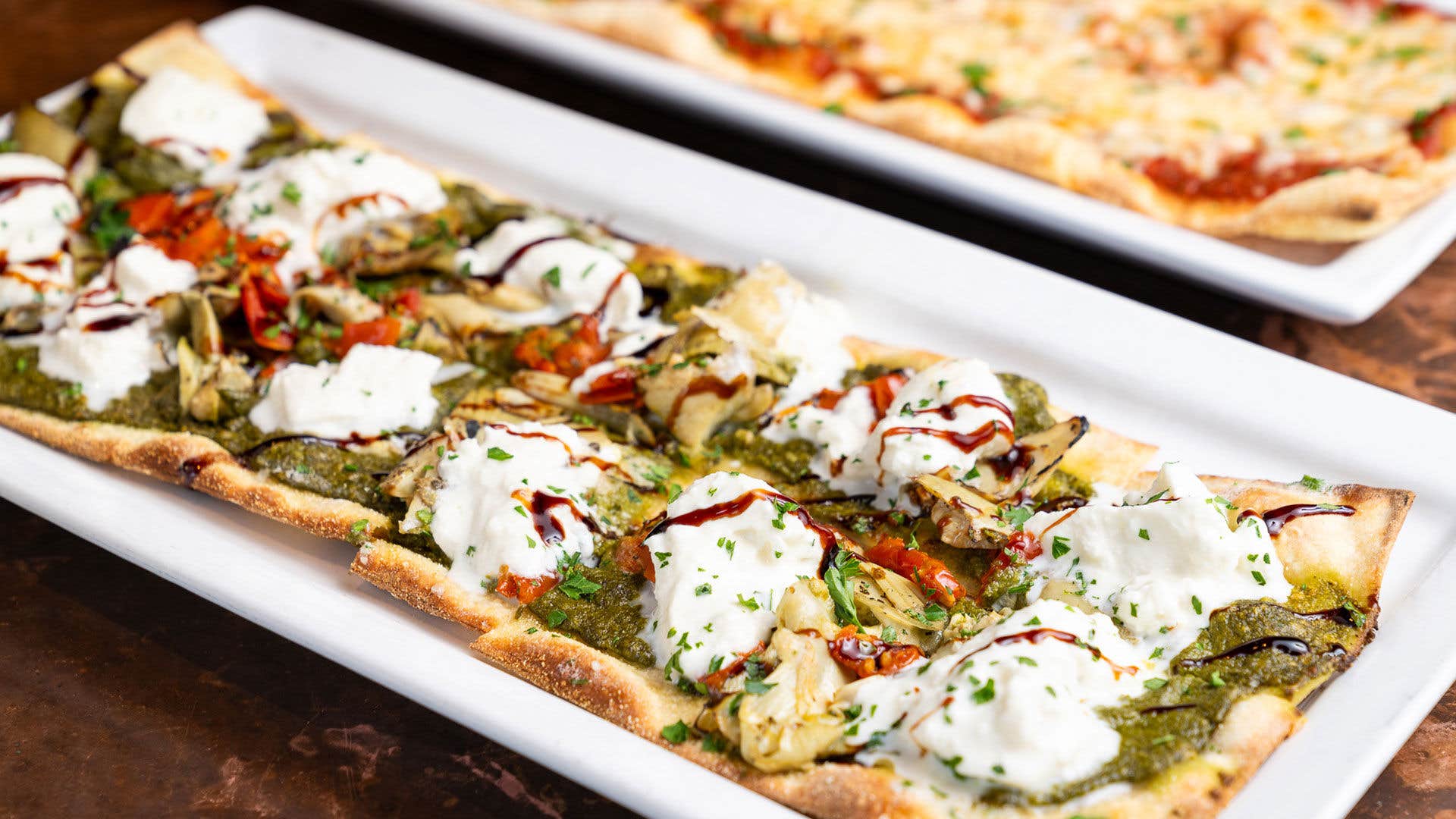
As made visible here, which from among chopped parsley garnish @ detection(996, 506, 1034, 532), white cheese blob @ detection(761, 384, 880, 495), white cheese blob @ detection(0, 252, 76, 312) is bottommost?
white cheese blob @ detection(0, 252, 76, 312)

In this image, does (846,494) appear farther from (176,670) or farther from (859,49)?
(859,49)

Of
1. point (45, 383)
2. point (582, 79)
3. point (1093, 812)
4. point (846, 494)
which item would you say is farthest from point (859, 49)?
point (1093, 812)

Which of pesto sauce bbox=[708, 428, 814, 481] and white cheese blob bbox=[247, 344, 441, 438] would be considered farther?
white cheese blob bbox=[247, 344, 441, 438]

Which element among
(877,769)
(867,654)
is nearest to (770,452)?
(867,654)

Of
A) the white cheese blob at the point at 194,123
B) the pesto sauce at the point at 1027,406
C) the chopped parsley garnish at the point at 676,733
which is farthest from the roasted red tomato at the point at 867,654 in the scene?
the white cheese blob at the point at 194,123

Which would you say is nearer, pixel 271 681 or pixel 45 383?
pixel 271 681

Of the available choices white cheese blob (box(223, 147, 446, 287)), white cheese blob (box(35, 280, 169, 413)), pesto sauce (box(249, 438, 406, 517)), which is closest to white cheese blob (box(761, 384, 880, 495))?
pesto sauce (box(249, 438, 406, 517))

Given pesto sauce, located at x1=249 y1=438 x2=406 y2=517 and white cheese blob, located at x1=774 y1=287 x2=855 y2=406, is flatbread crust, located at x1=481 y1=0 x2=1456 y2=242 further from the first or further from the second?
pesto sauce, located at x1=249 y1=438 x2=406 y2=517
